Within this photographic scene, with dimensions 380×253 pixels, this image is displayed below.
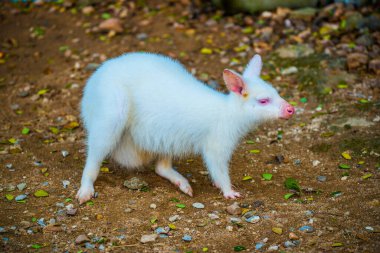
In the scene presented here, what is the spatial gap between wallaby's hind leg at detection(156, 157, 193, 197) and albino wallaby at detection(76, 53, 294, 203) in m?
0.28

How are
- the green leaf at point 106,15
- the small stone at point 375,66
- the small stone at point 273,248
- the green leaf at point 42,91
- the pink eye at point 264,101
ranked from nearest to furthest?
1. the small stone at point 273,248
2. the pink eye at point 264,101
3. the small stone at point 375,66
4. the green leaf at point 42,91
5. the green leaf at point 106,15

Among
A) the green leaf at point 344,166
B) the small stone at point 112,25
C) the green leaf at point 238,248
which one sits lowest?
the green leaf at point 344,166

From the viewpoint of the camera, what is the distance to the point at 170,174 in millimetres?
5207

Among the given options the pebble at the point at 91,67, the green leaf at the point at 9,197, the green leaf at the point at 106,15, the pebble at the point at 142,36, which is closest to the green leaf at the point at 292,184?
the green leaf at the point at 9,197

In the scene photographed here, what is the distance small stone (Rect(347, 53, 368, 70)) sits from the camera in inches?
268

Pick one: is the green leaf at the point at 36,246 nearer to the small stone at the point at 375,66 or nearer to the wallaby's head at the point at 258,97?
the wallaby's head at the point at 258,97

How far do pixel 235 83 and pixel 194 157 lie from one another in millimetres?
1422

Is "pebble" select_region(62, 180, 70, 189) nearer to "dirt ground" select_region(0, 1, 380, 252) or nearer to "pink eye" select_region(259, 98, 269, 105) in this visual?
"dirt ground" select_region(0, 1, 380, 252)

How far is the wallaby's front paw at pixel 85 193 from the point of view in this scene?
4.73 meters

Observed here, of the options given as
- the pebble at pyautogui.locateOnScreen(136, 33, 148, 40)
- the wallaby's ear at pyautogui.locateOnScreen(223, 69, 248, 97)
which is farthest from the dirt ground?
the wallaby's ear at pyautogui.locateOnScreen(223, 69, 248, 97)

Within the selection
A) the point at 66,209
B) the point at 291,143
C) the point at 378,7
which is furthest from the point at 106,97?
the point at 378,7

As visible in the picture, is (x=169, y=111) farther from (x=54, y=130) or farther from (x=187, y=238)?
(x=54, y=130)

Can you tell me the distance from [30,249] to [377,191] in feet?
8.91

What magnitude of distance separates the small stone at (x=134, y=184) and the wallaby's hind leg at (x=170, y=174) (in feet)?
0.86
